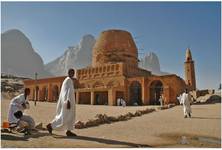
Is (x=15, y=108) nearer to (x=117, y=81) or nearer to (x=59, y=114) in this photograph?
(x=59, y=114)

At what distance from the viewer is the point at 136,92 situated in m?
32.4

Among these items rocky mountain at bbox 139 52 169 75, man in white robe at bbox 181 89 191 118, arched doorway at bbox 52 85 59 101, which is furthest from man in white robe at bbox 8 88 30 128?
rocky mountain at bbox 139 52 169 75

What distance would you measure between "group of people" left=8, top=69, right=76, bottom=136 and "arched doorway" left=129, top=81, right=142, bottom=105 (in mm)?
25067

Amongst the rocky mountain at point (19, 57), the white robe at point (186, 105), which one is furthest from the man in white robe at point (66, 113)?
the rocky mountain at point (19, 57)

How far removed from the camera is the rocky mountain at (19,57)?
119500 mm

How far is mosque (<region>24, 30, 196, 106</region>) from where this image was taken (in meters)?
30.0

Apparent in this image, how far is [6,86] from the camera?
52.1 m

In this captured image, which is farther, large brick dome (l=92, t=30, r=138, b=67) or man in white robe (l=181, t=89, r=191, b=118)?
large brick dome (l=92, t=30, r=138, b=67)

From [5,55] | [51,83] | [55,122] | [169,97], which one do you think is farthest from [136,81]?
[5,55]

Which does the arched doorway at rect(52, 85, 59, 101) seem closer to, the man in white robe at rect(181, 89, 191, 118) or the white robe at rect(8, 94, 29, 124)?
the man in white robe at rect(181, 89, 191, 118)

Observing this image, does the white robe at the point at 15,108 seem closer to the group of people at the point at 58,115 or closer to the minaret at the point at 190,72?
the group of people at the point at 58,115

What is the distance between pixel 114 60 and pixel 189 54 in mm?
14154

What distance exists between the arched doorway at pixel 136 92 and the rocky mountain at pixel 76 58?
128 m

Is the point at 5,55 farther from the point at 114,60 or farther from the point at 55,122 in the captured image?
the point at 55,122
